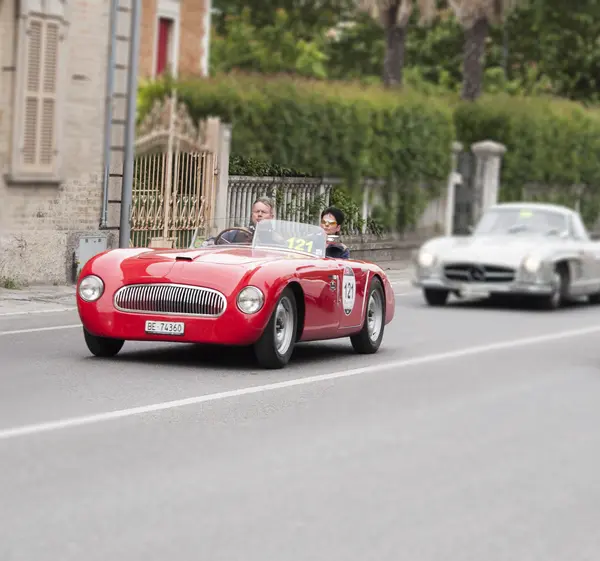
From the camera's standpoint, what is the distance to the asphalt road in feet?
22.8

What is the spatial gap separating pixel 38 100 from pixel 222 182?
14.9 ft

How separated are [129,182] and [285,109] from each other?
235 inches

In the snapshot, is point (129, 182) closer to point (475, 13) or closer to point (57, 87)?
point (57, 87)

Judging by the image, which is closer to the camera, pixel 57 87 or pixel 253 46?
pixel 57 87

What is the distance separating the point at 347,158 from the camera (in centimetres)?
3159

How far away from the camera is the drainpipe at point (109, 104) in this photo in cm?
2389

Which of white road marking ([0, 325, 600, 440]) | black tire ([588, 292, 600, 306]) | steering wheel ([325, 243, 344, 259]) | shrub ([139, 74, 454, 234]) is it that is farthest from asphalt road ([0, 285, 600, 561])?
shrub ([139, 74, 454, 234])

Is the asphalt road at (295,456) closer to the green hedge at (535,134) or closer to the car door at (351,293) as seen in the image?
the car door at (351,293)

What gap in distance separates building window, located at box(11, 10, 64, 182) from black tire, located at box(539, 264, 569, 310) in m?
6.77

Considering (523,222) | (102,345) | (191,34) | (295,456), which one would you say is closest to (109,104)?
(523,222)

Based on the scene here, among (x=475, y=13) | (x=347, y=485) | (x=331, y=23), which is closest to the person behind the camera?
(x=347, y=485)

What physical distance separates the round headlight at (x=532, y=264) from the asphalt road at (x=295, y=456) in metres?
6.77

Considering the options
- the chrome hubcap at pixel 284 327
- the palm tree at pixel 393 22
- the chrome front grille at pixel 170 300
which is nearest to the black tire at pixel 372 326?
the chrome hubcap at pixel 284 327

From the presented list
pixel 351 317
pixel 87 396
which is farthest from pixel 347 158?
pixel 87 396
